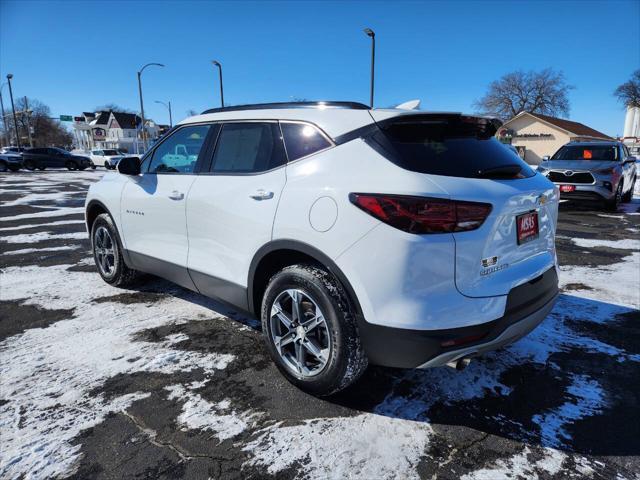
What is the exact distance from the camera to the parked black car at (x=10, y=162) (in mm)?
28641

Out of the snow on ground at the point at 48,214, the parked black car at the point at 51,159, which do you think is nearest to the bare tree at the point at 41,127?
the parked black car at the point at 51,159

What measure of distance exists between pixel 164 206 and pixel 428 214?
2365mm

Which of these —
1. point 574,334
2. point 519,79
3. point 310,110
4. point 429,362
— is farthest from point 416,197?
point 519,79

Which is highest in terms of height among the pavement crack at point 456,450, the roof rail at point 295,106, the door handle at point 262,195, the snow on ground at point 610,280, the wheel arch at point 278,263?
the roof rail at point 295,106

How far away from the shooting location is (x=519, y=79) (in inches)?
2702

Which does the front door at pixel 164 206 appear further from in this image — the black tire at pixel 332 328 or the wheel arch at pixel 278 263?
the black tire at pixel 332 328

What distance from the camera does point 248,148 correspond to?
294cm

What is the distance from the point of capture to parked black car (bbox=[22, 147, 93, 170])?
31016 millimetres

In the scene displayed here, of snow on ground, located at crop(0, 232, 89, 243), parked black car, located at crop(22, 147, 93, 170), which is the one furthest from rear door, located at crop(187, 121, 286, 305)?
parked black car, located at crop(22, 147, 93, 170)

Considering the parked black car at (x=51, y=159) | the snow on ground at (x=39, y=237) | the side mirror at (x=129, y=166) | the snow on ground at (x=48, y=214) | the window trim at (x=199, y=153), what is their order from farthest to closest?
the parked black car at (x=51, y=159) < the snow on ground at (x=48, y=214) < the snow on ground at (x=39, y=237) < the side mirror at (x=129, y=166) < the window trim at (x=199, y=153)

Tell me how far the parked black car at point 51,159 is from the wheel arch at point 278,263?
35.4 metres

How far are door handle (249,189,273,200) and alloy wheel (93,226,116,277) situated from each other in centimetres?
243

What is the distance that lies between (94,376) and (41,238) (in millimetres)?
5431

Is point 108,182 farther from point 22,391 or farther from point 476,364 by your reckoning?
point 476,364
